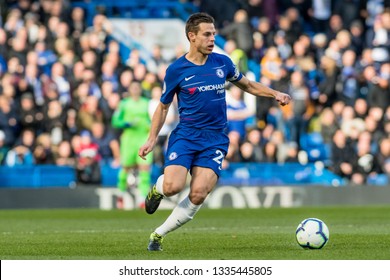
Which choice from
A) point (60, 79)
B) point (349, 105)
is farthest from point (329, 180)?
point (60, 79)

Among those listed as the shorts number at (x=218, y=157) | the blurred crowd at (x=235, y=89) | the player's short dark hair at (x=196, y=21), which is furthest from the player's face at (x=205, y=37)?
the blurred crowd at (x=235, y=89)

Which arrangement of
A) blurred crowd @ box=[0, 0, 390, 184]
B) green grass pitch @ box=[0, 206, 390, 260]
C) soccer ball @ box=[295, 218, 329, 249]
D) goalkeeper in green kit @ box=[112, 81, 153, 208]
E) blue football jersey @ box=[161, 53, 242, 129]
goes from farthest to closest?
blurred crowd @ box=[0, 0, 390, 184] → goalkeeper in green kit @ box=[112, 81, 153, 208] → blue football jersey @ box=[161, 53, 242, 129] → soccer ball @ box=[295, 218, 329, 249] → green grass pitch @ box=[0, 206, 390, 260]

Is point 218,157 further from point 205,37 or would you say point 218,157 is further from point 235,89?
point 235,89

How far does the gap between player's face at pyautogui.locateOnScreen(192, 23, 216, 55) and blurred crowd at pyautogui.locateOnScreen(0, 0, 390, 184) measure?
1007 cm

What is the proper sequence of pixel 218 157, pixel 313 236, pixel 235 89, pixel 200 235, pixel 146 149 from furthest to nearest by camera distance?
pixel 235 89, pixel 200 235, pixel 218 157, pixel 146 149, pixel 313 236

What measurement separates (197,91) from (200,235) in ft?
9.29

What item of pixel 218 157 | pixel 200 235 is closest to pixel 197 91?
pixel 218 157

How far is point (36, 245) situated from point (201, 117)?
2356 mm

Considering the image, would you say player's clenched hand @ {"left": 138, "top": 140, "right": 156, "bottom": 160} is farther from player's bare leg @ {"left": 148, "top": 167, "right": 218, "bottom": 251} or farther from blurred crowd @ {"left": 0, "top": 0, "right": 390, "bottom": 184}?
blurred crowd @ {"left": 0, "top": 0, "right": 390, "bottom": 184}

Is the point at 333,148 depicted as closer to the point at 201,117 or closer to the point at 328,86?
the point at 328,86

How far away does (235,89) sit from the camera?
2303 centimetres

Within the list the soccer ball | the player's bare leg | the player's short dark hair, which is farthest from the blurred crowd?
the soccer ball

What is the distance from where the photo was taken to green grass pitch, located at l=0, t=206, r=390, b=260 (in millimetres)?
10641

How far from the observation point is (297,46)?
81.4 feet
